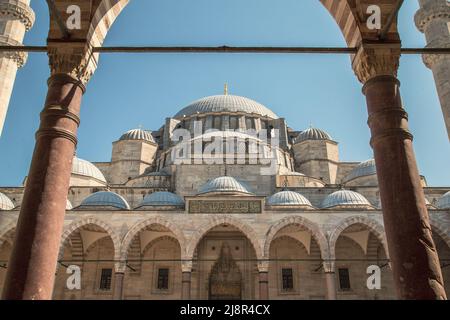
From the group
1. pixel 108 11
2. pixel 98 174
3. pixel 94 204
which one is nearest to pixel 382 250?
pixel 94 204

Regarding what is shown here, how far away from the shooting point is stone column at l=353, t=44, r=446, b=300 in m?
3.53

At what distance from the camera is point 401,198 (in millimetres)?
3854

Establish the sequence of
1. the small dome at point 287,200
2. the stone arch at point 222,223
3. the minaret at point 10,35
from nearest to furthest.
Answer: the minaret at point 10,35
the stone arch at point 222,223
the small dome at point 287,200

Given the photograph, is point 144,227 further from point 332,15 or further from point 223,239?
point 332,15

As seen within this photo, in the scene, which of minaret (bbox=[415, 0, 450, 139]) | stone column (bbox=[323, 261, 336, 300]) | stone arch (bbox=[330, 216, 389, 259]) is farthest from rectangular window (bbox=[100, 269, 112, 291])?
minaret (bbox=[415, 0, 450, 139])

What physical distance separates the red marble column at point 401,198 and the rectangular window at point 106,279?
14315mm

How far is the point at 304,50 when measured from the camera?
4.60m

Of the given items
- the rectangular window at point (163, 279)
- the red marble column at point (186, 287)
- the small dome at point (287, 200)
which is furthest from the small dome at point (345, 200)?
the rectangular window at point (163, 279)

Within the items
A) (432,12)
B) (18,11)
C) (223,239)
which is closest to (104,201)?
(223,239)

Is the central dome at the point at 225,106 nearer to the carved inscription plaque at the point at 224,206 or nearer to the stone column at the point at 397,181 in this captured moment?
the carved inscription plaque at the point at 224,206

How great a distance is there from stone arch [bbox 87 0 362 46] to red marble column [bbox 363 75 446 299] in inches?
28.0

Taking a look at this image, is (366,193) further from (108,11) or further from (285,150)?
(108,11)

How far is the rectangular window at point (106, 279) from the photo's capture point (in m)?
16.3

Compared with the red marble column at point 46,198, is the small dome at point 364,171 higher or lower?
higher
